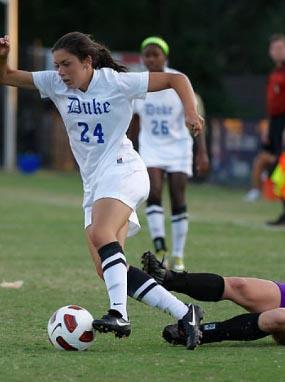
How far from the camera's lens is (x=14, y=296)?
32.3ft

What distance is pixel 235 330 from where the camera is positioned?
7402 mm

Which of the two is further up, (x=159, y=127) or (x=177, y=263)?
(x=159, y=127)

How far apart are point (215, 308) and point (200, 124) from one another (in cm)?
225

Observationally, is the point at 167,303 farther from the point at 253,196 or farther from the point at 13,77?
the point at 253,196

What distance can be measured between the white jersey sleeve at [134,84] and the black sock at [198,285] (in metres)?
1.10

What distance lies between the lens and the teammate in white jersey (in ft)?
24.6

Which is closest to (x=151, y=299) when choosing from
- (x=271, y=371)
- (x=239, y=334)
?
(x=239, y=334)

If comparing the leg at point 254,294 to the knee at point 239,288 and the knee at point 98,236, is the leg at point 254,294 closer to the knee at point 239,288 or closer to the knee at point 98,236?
the knee at point 239,288

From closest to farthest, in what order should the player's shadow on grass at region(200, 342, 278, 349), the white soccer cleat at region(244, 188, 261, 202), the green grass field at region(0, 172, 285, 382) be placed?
1. the green grass field at region(0, 172, 285, 382)
2. the player's shadow on grass at region(200, 342, 278, 349)
3. the white soccer cleat at region(244, 188, 261, 202)

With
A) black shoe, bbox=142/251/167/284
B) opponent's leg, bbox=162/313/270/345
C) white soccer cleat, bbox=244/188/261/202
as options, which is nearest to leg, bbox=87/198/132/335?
black shoe, bbox=142/251/167/284

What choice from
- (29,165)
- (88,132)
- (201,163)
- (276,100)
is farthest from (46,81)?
(29,165)

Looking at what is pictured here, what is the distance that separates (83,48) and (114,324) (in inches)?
67.7

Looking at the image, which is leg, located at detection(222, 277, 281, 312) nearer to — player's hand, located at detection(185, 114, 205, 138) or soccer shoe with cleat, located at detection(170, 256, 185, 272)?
player's hand, located at detection(185, 114, 205, 138)

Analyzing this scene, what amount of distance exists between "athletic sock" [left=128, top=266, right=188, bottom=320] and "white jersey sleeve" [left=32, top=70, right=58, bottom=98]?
132cm
